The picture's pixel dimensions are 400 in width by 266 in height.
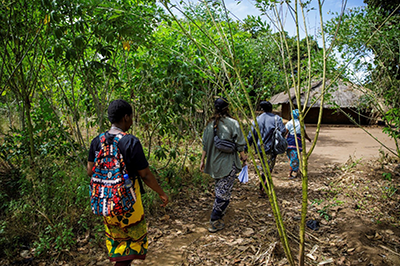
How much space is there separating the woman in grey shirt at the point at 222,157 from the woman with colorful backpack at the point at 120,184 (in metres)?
1.38

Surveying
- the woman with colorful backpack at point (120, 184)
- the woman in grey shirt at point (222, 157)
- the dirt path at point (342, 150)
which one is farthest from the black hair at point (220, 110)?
the dirt path at point (342, 150)

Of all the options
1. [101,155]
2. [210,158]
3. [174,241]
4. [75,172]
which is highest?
[101,155]

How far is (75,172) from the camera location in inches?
154

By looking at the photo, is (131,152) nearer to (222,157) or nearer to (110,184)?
(110,184)

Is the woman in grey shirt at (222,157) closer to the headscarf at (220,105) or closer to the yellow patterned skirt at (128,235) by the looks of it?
the headscarf at (220,105)

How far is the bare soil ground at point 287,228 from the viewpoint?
2.90m

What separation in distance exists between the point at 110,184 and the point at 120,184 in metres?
0.08

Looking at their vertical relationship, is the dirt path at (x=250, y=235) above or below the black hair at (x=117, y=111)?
below

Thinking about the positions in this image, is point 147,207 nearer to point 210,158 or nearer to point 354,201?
point 210,158

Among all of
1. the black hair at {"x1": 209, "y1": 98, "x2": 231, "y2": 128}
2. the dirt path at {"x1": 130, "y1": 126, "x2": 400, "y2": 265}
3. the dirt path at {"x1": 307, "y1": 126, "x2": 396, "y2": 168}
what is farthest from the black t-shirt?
the dirt path at {"x1": 307, "y1": 126, "x2": 396, "y2": 168}

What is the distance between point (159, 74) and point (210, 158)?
59.4 inches

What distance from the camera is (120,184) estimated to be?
2066mm

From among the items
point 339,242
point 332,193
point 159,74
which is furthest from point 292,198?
point 159,74

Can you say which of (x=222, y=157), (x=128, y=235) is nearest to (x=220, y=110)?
(x=222, y=157)
